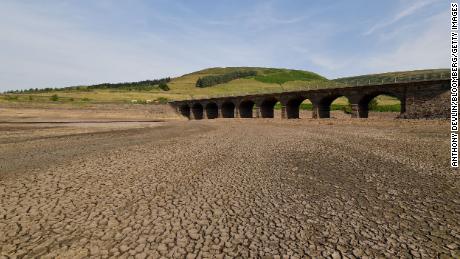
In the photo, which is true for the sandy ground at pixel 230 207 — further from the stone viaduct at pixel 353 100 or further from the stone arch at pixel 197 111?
the stone arch at pixel 197 111

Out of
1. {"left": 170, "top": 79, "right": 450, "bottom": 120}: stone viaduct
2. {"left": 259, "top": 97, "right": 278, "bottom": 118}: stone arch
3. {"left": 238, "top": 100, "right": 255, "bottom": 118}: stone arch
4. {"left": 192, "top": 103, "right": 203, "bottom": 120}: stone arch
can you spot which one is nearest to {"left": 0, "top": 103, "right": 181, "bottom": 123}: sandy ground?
{"left": 192, "top": 103, "right": 203, "bottom": 120}: stone arch

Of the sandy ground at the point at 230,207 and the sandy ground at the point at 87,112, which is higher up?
the sandy ground at the point at 87,112

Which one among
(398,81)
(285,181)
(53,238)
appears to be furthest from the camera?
(398,81)

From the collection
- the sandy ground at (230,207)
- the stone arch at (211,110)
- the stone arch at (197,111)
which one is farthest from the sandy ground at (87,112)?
the sandy ground at (230,207)

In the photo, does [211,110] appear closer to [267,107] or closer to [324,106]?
[267,107]

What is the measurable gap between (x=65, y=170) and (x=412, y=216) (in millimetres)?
13656

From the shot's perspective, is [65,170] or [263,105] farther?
[263,105]

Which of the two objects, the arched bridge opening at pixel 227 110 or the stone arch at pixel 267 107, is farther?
the arched bridge opening at pixel 227 110

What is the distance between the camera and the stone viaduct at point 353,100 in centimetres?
3899

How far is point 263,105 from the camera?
71062 millimetres

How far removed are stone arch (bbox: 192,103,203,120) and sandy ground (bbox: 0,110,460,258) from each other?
78.5 m

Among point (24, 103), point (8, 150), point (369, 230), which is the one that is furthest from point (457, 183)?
point (24, 103)

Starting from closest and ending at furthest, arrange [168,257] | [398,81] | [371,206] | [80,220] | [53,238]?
[168,257] < [53,238] < [80,220] < [371,206] < [398,81]

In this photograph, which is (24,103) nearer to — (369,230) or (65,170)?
(65,170)
